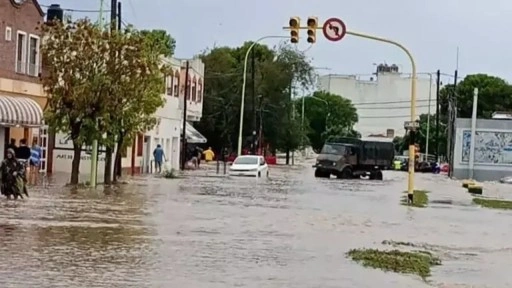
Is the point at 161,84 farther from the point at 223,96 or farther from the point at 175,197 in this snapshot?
the point at 223,96

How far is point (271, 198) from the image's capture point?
1583 inches

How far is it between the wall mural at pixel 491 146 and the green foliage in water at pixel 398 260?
64.6 m

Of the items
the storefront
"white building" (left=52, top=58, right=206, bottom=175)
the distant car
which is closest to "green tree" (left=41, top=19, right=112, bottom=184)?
the storefront

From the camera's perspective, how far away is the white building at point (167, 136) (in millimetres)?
54500

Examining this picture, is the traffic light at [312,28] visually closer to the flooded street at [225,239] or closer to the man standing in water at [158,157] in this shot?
the flooded street at [225,239]

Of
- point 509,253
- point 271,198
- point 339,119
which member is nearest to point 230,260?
point 509,253

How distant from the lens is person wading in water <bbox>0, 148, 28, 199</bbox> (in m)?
30.4

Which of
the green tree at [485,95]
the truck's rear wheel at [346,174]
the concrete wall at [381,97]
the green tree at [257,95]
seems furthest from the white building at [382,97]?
the truck's rear wheel at [346,174]

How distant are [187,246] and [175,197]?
17.3 metres

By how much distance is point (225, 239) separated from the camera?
73.2 ft

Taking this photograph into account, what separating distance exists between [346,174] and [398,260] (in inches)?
2111

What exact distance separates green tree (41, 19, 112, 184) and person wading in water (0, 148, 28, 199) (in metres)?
8.21

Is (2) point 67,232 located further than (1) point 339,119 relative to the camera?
No

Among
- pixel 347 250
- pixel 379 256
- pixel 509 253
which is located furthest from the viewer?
pixel 509 253
